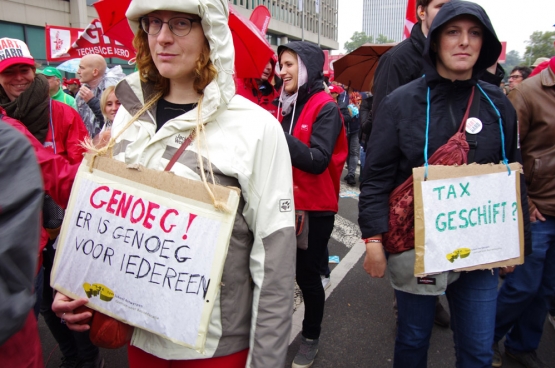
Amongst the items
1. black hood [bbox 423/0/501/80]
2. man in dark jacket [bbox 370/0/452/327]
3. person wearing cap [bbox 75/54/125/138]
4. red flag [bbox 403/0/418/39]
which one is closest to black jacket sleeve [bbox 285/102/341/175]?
man in dark jacket [bbox 370/0/452/327]

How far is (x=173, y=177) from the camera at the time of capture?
142 cm

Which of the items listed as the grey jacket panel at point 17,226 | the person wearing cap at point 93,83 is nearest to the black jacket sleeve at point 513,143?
the grey jacket panel at point 17,226

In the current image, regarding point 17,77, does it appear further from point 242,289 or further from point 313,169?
point 242,289

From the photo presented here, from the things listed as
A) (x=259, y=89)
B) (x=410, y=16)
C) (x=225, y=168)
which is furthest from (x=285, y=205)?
(x=410, y=16)

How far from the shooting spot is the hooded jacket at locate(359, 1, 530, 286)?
2.00m

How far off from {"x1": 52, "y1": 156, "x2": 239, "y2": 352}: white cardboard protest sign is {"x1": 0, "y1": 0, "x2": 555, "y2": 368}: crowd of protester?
90 millimetres

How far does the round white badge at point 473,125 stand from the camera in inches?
77.6

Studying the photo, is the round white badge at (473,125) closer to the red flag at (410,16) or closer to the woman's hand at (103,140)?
the woman's hand at (103,140)

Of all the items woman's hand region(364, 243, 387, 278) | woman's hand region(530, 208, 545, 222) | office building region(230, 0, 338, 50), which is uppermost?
office building region(230, 0, 338, 50)

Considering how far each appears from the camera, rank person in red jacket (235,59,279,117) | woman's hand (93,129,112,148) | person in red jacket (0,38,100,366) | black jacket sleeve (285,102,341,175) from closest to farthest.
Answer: woman's hand (93,129,112,148), black jacket sleeve (285,102,341,175), person in red jacket (0,38,100,366), person in red jacket (235,59,279,117)

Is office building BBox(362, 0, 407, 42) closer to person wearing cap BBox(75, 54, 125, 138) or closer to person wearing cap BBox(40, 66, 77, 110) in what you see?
person wearing cap BBox(40, 66, 77, 110)

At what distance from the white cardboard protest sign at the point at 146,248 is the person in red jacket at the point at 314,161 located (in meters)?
1.28

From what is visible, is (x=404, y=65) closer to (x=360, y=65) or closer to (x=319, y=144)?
(x=319, y=144)

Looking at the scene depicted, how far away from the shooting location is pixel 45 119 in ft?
8.73
